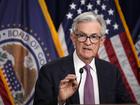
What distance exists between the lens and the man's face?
→ 1725mm

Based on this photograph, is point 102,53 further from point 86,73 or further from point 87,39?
point 87,39

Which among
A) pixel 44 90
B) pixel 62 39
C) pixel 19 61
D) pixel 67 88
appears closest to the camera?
pixel 67 88

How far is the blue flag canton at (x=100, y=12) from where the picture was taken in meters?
3.23

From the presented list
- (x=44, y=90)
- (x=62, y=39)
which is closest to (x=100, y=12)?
(x=62, y=39)

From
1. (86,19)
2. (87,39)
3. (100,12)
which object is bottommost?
(87,39)

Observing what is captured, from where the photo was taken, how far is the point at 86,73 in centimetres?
183

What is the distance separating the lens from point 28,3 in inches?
125

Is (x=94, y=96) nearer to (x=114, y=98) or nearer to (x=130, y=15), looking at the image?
(x=114, y=98)

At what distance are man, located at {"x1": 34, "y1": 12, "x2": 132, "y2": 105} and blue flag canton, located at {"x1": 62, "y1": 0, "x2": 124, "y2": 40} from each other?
1.34m

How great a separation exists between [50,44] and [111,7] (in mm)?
683

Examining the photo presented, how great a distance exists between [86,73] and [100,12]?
1542mm

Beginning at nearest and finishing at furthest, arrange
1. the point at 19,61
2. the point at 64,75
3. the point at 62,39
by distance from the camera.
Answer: the point at 64,75 → the point at 19,61 → the point at 62,39

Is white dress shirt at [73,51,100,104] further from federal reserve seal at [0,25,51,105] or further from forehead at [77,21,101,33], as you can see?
federal reserve seal at [0,25,51,105]

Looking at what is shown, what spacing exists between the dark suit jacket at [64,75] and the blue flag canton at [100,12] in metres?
1.33
